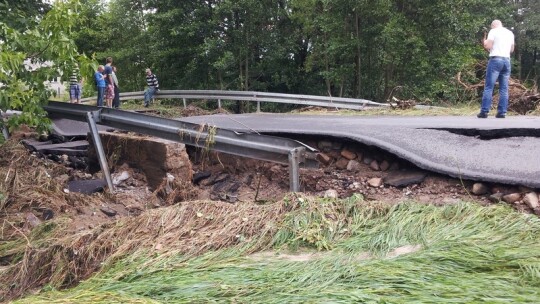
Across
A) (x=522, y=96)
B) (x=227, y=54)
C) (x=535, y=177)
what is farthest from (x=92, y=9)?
(x=535, y=177)

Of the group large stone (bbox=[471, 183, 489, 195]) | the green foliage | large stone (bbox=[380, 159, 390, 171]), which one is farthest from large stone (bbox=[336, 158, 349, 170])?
the green foliage

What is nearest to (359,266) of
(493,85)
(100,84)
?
(493,85)

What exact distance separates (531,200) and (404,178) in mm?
1305

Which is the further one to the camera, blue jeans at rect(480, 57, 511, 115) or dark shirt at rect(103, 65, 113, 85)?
dark shirt at rect(103, 65, 113, 85)

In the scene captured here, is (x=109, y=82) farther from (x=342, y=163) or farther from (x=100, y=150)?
(x=342, y=163)

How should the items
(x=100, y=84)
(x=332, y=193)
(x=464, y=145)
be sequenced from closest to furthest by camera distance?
(x=332, y=193) → (x=464, y=145) → (x=100, y=84)

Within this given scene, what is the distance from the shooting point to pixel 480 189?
16.2 ft

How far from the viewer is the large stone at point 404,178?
212 inches

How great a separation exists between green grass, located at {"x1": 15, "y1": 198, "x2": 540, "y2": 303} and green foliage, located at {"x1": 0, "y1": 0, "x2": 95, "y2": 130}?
3386 millimetres

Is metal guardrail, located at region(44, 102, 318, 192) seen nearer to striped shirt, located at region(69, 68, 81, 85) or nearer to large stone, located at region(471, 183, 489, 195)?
striped shirt, located at region(69, 68, 81, 85)

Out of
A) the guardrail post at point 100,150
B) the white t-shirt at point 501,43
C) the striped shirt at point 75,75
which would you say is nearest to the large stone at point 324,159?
the guardrail post at point 100,150

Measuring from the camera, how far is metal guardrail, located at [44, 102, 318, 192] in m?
5.61

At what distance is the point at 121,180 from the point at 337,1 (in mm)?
15339

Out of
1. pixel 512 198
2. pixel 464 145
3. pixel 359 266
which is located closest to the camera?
pixel 359 266
